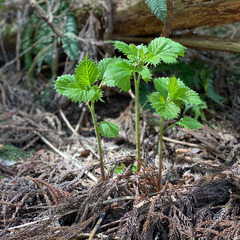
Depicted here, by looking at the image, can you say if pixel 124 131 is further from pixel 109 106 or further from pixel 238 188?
pixel 238 188

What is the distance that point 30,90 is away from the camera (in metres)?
3.69

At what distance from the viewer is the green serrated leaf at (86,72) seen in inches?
65.7

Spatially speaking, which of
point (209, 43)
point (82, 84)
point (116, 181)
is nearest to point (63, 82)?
point (82, 84)

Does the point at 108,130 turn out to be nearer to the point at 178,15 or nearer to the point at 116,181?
the point at 116,181

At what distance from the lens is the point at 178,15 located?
2.72m

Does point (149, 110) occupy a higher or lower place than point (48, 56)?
lower

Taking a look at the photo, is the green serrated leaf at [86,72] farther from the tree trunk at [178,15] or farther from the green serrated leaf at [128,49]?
the tree trunk at [178,15]

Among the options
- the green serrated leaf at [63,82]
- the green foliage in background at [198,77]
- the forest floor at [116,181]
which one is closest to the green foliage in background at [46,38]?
the forest floor at [116,181]

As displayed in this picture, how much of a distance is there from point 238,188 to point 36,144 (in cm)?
197

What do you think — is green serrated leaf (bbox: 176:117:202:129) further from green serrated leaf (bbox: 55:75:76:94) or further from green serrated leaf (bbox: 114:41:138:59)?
green serrated leaf (bbox: 55:75:76:94)

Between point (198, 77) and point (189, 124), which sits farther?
point (198, 77)

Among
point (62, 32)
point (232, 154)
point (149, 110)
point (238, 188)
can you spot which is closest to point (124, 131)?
point (149, 110)

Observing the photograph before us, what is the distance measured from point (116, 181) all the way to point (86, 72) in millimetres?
792

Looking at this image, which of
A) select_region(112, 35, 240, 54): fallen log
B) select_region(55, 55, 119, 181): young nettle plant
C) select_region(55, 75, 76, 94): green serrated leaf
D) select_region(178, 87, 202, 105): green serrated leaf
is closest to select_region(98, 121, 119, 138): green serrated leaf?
select_region(55, 55, 119, 181): young nettle plant
